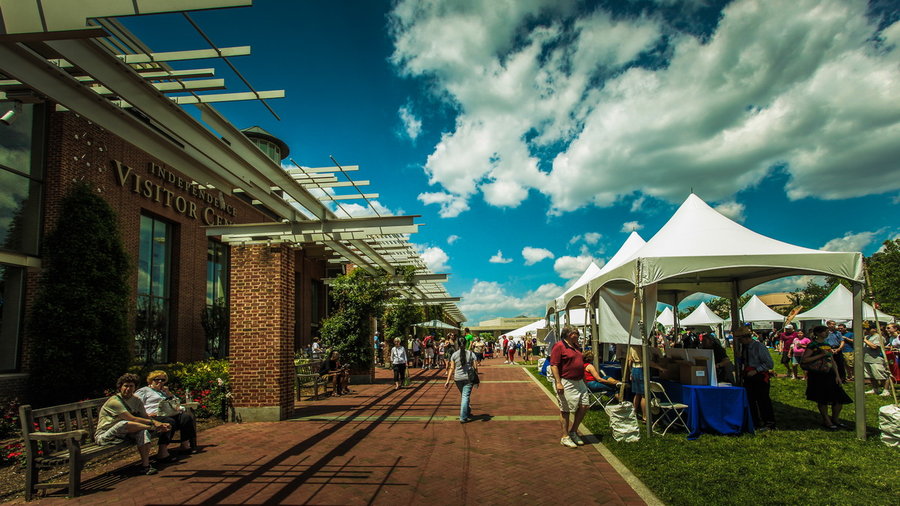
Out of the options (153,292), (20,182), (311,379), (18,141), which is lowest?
(311,379)

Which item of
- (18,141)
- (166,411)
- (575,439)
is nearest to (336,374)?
(166,411)

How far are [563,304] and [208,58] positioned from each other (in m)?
11.1

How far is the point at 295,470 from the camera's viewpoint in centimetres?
606

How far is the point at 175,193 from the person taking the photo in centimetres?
1655

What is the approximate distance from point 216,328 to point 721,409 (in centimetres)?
1638

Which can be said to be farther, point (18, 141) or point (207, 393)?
point (18, 141)

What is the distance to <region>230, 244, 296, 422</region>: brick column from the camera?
9.31 meters

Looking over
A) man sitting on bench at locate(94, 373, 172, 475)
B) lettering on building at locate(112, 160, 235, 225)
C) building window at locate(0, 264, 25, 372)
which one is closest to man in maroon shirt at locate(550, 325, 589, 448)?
man sitting on bench at locate(94, 373, 172, 475)

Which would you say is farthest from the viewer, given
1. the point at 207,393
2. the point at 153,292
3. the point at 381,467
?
the point at 153,292

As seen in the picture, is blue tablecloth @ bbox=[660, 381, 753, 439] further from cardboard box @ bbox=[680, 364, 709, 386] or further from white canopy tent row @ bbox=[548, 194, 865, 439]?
white canopy tent row @ bbox=[548, 194, 865, 439]

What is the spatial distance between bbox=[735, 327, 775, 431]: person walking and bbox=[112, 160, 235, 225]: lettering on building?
12915mm

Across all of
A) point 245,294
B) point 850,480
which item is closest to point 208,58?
point 245,294

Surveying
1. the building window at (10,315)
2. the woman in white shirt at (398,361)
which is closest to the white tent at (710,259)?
the woman in white shirt at (398,361)

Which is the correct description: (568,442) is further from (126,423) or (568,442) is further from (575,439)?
(126,423)
